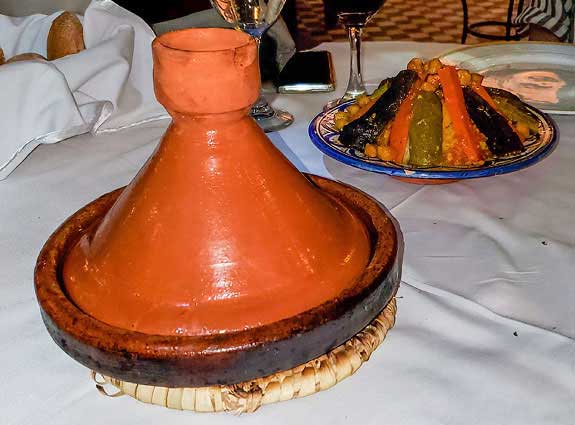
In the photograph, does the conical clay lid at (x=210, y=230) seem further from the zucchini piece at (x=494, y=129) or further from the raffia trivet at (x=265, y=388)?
the zucchini piece at (x=494, y=129)

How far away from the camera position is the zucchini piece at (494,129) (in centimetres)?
77

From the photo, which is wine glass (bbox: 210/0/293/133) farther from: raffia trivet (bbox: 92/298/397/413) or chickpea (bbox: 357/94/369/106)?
raffia trivet (bbox: 92/298/397/413)

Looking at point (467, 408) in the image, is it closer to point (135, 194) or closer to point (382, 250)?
point (382, 250)

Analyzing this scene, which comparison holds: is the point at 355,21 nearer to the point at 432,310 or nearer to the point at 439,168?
the point at 439,168

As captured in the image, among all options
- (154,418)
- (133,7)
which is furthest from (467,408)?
(133,7)

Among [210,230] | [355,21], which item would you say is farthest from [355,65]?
[210,230]

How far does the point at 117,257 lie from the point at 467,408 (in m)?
0.25

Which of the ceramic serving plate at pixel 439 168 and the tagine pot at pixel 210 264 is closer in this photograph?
the tagine pot at pixel 210 264

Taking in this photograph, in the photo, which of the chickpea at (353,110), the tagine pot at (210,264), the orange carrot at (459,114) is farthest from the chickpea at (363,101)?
the tagine pot at (210,264)

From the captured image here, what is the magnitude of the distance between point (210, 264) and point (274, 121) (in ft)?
1.99

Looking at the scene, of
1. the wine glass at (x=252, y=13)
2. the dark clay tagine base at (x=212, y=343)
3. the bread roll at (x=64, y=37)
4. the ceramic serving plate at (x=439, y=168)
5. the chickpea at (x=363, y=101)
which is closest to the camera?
the dark clay tagine base at (x=212, y=343)

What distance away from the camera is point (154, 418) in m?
0.47

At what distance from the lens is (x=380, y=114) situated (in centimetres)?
79

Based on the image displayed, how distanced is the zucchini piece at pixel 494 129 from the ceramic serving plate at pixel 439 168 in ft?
0.05
